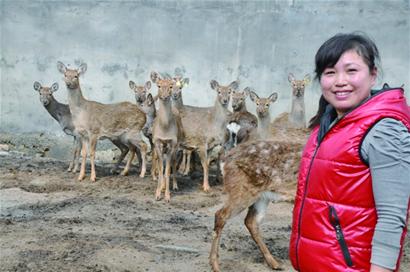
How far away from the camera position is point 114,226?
20.5ft

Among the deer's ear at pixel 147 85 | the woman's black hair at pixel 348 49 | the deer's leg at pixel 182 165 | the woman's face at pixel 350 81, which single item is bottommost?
the deer's leg at pixel 182 165

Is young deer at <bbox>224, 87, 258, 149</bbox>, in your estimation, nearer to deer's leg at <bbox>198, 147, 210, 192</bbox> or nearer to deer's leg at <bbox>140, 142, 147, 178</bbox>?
deer's leg at <bbox>198, 147, 210, 192</bbox>

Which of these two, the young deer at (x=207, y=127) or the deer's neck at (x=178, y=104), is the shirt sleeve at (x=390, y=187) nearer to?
the young deer at (x=207, y=127)

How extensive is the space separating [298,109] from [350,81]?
24.9 feet

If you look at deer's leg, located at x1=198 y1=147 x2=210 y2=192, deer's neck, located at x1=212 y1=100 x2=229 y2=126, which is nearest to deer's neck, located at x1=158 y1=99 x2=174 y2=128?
deer's leg, located at x1=198 y1=147 x2=210 y2=192

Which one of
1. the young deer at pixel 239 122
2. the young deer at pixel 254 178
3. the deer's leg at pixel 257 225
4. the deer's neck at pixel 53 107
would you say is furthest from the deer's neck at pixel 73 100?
the deer's leg at pixel 257 225

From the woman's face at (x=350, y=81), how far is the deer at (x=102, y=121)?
24.4 feet

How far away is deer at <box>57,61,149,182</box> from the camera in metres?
9.48

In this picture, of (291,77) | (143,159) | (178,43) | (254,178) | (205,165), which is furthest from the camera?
(178,43)

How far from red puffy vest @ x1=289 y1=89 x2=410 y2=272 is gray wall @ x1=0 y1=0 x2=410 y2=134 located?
848 cm

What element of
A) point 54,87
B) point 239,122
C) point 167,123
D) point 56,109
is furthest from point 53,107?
point 239,122

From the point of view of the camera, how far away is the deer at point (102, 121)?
373 inches

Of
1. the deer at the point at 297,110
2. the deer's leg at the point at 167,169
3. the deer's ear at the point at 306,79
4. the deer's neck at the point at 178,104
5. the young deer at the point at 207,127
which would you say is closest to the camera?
the deer's leg at the point at 167,169

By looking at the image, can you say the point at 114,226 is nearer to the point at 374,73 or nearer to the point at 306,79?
the point at 374,73
